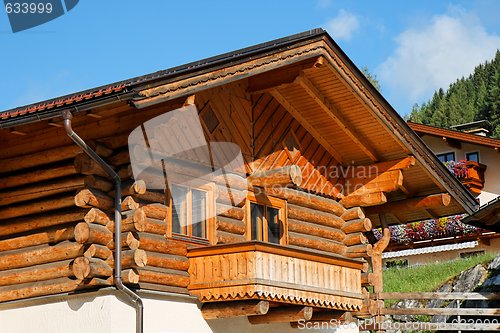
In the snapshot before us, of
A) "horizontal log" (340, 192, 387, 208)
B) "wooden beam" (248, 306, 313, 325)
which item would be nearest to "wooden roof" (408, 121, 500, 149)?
"horizontal log" (340, 192, 387, 208)

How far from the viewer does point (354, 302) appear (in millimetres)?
16672

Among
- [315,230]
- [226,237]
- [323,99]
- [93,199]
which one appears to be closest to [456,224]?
[315,230]

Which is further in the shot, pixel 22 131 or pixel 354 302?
pixel 354 302

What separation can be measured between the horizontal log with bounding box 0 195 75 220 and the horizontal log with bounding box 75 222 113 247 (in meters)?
0.82

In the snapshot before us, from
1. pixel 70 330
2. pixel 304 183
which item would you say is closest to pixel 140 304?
pixel 70 330

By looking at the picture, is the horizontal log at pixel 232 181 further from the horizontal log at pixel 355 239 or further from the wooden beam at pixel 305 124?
the horizontal log at pixel 355 239

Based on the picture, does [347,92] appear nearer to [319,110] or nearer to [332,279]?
[319,110]

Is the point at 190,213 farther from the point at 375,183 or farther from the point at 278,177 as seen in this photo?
the point at 375,183

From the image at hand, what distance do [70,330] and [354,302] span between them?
19.0 feet

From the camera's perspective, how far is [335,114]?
56.4ft

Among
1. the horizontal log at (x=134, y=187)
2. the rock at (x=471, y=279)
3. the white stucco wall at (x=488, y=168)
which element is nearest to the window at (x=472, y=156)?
the white stucco wall at (x=488, y=168)

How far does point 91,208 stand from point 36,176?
5.14 feet

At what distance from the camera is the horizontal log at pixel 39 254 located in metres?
13.8

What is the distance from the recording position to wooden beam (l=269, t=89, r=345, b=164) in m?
17.0
